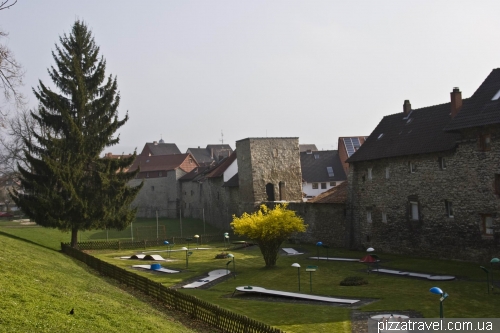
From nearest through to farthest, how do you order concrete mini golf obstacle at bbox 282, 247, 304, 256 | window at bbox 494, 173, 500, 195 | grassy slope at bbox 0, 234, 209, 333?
grassy slope at bbox 0, 234, 209, 333, window at bbox 494, 173, 500, 195, concrete mini golf obstacle at bbox 282, 247, 304, 256

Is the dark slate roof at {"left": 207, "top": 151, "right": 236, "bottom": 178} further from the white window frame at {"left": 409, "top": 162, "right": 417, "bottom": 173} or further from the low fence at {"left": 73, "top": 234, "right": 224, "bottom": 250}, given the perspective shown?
the white window frame at {"left": 409, "top": 162, "right": 417, "bottom": 173}

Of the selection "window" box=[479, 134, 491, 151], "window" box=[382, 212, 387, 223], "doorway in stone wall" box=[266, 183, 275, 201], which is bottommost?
"window" box=[382, 212, 387, 223]

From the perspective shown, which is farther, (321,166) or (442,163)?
(321,166)

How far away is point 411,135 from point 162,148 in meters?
72.4

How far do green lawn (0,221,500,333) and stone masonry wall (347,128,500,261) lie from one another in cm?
115

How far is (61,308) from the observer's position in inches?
563

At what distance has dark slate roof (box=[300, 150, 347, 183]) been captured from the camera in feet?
228

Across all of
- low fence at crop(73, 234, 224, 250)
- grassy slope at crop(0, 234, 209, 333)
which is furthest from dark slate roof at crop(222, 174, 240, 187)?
grassy slope at crop(0, 234, 209, 333)

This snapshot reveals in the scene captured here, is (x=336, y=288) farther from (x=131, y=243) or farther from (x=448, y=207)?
(x=131, y=243)

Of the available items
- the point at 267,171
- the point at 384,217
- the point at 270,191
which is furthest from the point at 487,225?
the point at 270,191

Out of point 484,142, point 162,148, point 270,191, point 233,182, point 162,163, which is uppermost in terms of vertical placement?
point 162,148

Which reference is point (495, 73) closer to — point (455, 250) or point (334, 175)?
point (455, 250)

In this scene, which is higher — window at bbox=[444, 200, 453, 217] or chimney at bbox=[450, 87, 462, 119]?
chimney at bbox=[450, 87, 462, 119]

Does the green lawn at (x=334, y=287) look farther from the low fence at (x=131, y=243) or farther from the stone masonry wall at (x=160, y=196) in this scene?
the stone masonry wall at (x=160, y=196)
